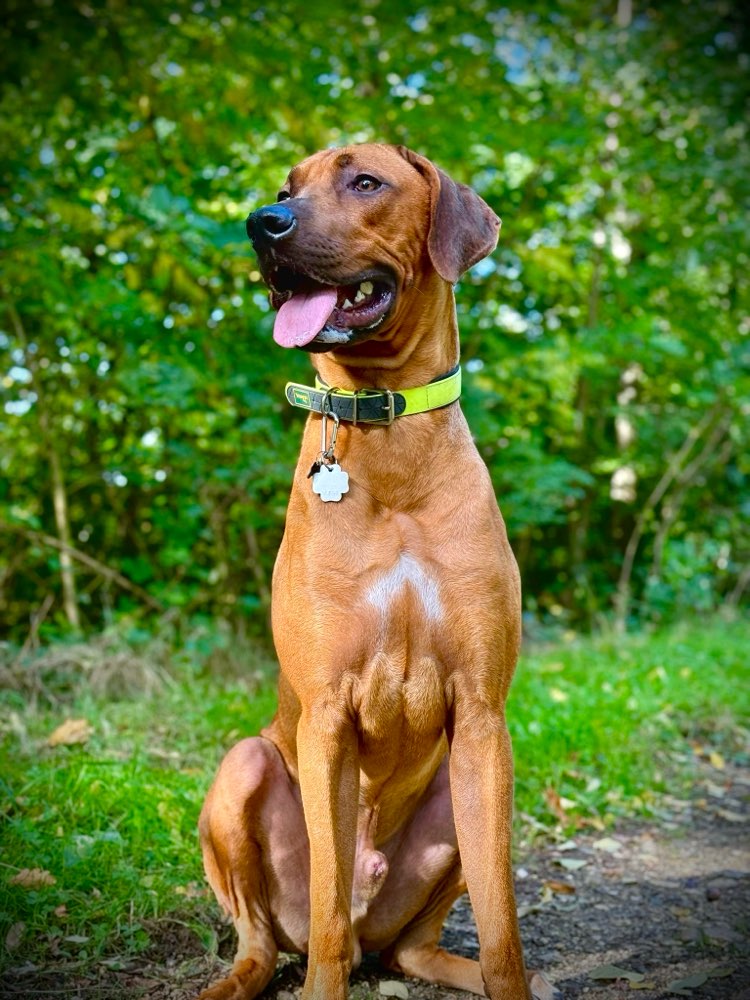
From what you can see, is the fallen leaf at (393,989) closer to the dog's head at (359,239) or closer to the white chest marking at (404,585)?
the white chest marking at (404,585)

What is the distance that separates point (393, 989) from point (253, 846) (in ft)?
1.92

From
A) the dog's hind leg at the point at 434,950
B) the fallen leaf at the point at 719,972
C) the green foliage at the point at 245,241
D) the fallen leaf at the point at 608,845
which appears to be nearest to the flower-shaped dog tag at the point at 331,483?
the dog's hind leg at the point at 434,950

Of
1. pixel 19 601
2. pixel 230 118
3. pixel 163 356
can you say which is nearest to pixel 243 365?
pixel 163 356

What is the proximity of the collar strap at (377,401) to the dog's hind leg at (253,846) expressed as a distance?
3.14ft

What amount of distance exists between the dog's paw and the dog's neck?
5.18 ft

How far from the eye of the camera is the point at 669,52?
760cm

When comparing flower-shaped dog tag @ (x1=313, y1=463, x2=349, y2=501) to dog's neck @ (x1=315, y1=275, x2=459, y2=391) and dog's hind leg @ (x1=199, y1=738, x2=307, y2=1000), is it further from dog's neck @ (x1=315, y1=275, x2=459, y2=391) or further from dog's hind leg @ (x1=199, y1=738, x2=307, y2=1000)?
dog's hind leg @ (x1=199, y1=738, x2=307, y2=1000)

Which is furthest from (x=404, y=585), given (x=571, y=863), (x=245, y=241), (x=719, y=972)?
(x=245, y=241)

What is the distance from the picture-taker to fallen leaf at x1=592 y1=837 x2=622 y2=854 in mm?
3807

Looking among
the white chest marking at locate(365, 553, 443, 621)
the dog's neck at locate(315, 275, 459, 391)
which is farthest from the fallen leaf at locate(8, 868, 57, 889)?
the dog's neck at locate(315, 275, 459, 391)

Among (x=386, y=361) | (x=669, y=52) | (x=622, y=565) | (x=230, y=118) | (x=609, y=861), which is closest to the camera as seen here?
(x=386, y=361)

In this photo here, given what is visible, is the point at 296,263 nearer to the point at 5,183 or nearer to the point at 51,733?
the point at 51,733

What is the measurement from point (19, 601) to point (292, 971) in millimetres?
4470

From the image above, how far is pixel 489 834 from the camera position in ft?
7.59
